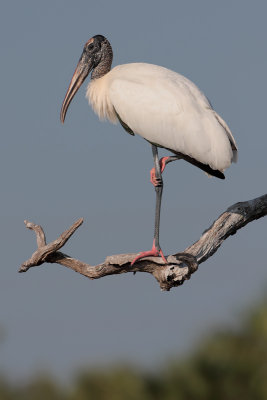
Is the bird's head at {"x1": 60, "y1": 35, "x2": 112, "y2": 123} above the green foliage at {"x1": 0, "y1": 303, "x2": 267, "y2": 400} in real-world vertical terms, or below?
above

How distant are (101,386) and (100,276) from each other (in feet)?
45.1

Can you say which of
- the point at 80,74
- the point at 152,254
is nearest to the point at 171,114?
the point at 152,254

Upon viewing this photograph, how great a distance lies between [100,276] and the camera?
33.6 ft

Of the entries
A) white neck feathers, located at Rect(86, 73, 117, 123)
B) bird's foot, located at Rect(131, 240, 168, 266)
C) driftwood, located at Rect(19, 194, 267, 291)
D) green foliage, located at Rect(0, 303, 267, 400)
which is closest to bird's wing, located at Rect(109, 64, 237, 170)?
white neck feathers, located at Rect(86, 73, 117, 123)

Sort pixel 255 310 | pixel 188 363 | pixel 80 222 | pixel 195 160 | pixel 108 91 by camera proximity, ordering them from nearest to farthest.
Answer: pixel 80 222, pixel 195 160, pixel 108 91, pixel 255 310, pixel 188 363

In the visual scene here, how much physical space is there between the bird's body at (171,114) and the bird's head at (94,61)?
0.88 metres

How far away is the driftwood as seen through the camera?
389 inches

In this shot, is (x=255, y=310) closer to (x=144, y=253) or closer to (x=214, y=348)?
(x=214, y=348)

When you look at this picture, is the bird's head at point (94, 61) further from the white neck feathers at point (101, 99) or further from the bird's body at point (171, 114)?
the bird's body at point (171, 114)

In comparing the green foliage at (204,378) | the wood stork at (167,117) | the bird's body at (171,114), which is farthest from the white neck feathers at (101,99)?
the green foliage at (204,378)

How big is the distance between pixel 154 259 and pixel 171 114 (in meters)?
1.96

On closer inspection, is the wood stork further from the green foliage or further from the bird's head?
the green foliage

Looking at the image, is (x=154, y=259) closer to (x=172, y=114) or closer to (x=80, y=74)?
(x=172, y=114)

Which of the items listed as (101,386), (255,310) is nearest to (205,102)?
(255,310)
